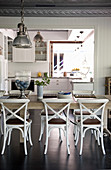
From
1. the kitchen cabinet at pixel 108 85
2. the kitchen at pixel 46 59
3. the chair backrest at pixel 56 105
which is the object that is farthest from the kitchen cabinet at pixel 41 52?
the chair backrest at pixel 56 105

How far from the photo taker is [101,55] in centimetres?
676

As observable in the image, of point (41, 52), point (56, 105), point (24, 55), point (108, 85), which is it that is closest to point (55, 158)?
point (56, 105)

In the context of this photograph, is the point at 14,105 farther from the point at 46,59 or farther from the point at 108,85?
the point at 46,59

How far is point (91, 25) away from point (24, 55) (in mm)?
4392

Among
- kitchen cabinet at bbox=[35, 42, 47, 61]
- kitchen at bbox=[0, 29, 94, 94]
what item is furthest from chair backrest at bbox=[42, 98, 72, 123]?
kitchen cabinet at bbox=[35, 42, 47, 61]

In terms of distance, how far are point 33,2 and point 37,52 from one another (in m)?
4.51

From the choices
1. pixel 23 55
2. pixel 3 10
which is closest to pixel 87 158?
pixel 3 10

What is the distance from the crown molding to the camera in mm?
6367

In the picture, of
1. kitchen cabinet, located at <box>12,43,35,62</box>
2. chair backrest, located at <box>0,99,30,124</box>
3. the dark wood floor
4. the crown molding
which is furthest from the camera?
kitchen cabinet, located at <box>12,43,35,62</box>

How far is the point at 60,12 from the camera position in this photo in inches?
255

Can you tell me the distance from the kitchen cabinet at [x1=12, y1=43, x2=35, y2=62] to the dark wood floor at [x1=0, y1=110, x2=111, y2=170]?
628cm

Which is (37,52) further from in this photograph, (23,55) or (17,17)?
(17,17)

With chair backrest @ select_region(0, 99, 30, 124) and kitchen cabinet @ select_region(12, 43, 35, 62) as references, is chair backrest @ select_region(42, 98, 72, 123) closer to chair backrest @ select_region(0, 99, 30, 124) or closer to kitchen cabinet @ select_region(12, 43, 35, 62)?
chair backrest @ select_region(0, 99, 30, 124)

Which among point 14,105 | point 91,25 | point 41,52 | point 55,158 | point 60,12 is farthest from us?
point 41,52
